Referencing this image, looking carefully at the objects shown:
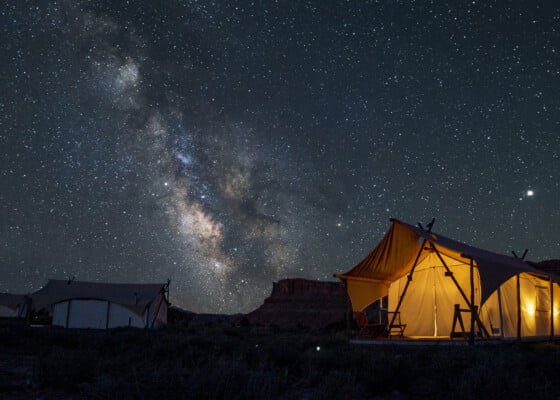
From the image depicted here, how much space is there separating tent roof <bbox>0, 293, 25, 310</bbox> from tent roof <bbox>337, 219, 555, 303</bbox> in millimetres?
37260

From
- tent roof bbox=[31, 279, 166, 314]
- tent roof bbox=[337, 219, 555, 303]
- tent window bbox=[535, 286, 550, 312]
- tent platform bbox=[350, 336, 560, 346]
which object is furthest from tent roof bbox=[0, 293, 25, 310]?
tent window bbox=[535, 286, 550, 312]

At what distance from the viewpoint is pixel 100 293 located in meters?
30.9

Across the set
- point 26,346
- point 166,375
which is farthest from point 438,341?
point 26,346

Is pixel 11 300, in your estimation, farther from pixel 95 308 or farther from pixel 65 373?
pixel 65 373

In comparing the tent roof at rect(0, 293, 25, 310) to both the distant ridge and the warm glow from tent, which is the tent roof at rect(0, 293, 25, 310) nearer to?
the distant ridge

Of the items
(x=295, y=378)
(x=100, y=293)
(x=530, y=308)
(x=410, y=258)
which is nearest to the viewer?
(x=295, y=378)

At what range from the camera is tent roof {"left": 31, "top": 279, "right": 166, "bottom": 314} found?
29.8 metres

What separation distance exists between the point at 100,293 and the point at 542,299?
2453 cm

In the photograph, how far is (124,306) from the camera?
97.9ft

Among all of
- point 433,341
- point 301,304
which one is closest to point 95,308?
point 433,341

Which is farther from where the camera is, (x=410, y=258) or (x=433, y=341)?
(x=410, y=258)

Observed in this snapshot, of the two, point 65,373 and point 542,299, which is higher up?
point 542,299

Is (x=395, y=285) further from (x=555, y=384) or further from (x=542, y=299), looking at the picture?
(x=555, y=384)

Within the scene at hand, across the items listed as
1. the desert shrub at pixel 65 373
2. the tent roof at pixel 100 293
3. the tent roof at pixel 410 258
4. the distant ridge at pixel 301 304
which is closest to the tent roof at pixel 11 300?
the tent roof at pixel 100 293
